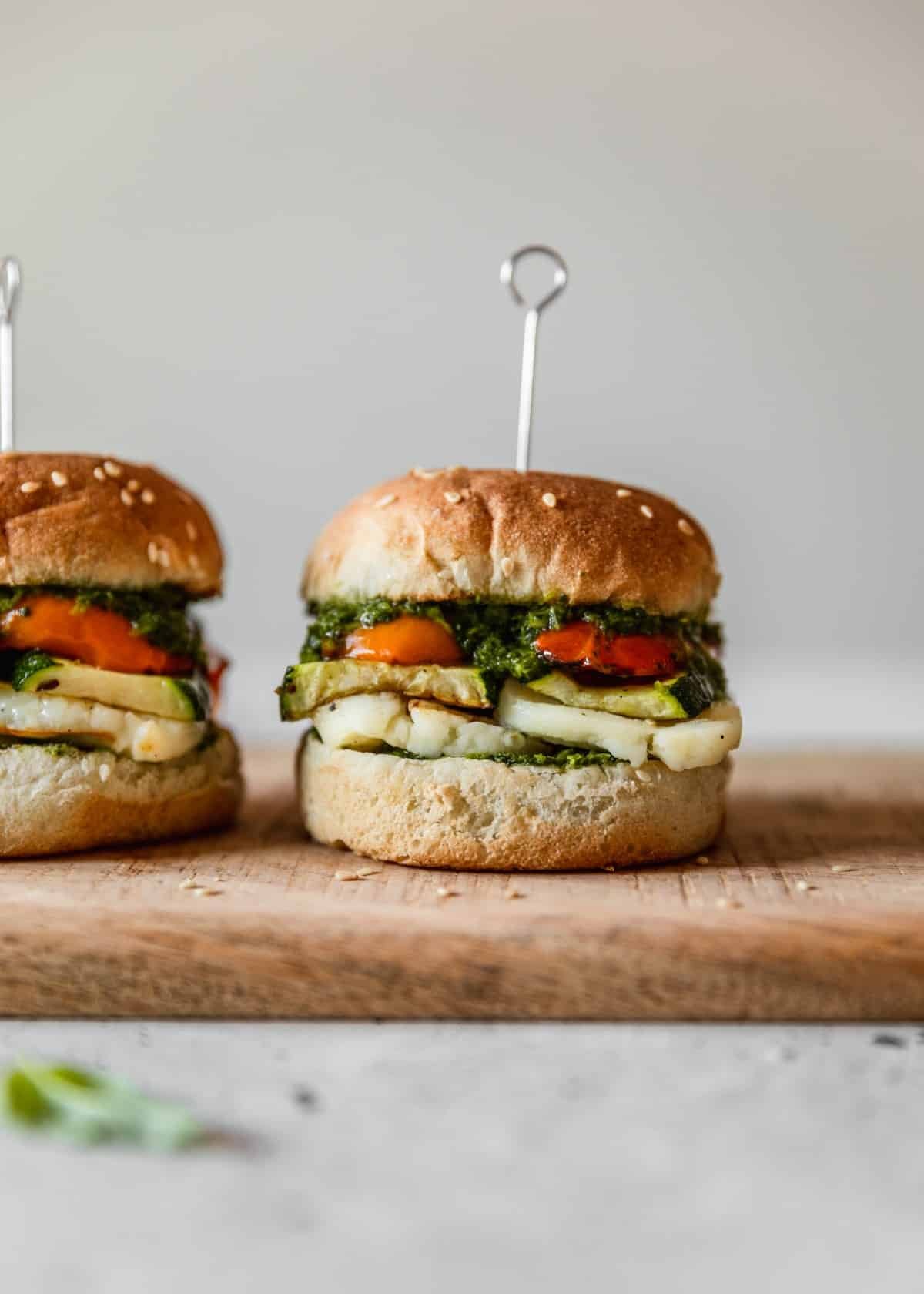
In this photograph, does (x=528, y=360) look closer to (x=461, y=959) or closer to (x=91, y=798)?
(x=91, y=798)

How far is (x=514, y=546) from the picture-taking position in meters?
4.31

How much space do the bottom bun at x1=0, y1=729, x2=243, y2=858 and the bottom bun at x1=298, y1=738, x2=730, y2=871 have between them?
646mm

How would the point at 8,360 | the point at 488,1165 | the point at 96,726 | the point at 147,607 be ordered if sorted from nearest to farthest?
the point at 488,1165 < the point at 96,726 < the point at 147,607 < the point at 8,360

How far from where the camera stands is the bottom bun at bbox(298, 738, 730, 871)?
4.24m

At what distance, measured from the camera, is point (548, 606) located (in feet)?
14.1

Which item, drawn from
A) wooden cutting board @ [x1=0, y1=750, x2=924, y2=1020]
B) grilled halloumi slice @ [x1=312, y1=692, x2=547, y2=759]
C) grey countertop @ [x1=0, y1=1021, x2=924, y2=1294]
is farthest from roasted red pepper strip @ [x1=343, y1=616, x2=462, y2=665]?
grey countertop @ [x1=0, y1=1021, x2=924, y2=1294]

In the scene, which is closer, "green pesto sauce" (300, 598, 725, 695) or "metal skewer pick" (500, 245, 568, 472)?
"green pesto sauce" (300, 598, 725, 695)

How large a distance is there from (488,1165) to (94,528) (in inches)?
94.1

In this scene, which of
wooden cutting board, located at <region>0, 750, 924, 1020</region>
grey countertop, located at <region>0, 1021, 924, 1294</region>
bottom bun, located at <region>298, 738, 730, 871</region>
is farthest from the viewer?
bottom bun, located at <region>298, 738, 730, 871</region>

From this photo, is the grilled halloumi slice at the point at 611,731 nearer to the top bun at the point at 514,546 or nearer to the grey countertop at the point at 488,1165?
the top bun at the point at 514,546

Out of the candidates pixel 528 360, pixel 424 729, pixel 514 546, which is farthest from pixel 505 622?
pixel 528 360

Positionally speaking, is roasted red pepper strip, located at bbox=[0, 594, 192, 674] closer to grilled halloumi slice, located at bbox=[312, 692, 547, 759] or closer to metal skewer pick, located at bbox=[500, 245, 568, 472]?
grilled halloumi slice, located at bbox=[312, 692, 547, 759]

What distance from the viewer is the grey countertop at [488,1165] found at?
8.23 feet

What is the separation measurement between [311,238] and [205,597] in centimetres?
438
